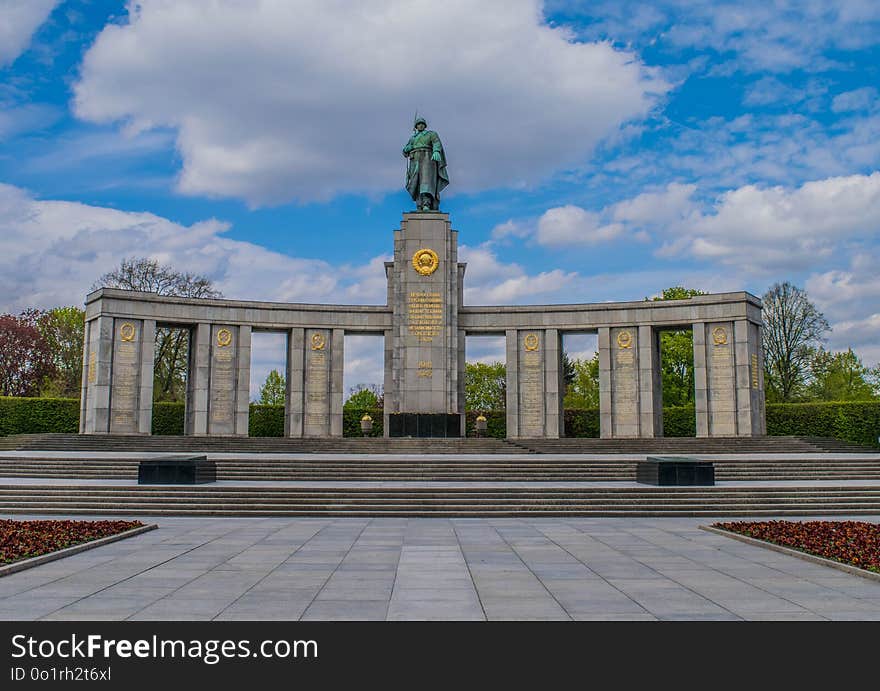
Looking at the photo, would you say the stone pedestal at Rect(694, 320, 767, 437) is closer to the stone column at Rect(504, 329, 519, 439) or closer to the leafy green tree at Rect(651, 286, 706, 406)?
the stone column at Rect(504, 329, 519, 439)

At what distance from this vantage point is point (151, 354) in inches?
1511

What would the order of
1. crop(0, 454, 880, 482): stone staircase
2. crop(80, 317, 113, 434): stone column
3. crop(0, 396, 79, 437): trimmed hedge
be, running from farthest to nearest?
crop(0, 396, 79, 437): trimmed hedge, crop(80, 317, 113, 434): stone column, crop(0, 454, 880, 482): stone staircase

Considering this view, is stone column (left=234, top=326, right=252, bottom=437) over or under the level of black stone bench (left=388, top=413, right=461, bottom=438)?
over

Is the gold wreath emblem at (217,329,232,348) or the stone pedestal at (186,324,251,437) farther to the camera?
the gold wreath emblem at (217,329,232,348)

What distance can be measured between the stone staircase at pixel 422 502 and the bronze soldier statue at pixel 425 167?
79.8ft

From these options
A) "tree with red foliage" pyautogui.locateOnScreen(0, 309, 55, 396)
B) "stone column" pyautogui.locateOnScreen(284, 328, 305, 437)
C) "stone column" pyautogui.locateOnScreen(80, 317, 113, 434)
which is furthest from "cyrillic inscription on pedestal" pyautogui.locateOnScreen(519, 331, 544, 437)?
"tree with red foliage" pyautogui.locateOnScreen(0, 309, 55, 396)

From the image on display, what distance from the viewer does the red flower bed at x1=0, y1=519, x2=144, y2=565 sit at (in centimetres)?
1123

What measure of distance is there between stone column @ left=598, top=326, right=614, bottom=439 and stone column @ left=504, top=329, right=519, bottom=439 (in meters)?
4.49

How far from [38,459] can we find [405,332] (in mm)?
19054

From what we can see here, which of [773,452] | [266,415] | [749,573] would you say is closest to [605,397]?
[773,452]

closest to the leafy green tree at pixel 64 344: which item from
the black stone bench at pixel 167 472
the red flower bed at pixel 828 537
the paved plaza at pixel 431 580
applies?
the black stone bench at pixel 167 472

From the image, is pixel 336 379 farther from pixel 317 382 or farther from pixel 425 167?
pixel 425 167

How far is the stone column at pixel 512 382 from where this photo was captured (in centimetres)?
4078

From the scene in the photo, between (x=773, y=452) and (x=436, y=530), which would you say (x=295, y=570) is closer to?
(x=436, y=530)
